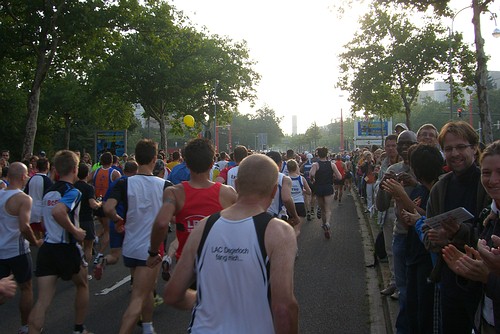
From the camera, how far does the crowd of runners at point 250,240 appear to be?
8.11ft

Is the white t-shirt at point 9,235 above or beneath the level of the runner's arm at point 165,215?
beneath

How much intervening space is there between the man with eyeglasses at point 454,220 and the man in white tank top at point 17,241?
3.95 m

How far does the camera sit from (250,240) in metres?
2.46

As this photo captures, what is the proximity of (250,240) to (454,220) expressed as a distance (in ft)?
4.44

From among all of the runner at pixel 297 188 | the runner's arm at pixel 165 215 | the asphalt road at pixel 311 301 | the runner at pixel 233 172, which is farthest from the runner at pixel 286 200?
the runner at pixel 297 188

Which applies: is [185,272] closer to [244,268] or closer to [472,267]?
[244,268]

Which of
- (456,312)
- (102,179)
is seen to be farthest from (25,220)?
(102,179)

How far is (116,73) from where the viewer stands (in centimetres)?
3111

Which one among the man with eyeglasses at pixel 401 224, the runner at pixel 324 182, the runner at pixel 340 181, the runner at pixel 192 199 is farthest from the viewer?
the runner at pixel 340 181

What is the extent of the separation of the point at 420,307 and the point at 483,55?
1083 cm

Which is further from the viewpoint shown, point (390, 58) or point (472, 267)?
point (390, 58)

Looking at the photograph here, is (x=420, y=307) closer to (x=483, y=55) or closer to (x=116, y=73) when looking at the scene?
(x=483, y=55)

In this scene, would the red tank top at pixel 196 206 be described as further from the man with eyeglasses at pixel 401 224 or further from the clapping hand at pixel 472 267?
the clapping hand at pixel 472 267

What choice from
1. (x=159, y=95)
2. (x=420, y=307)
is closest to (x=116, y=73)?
(x=159, y=95)
